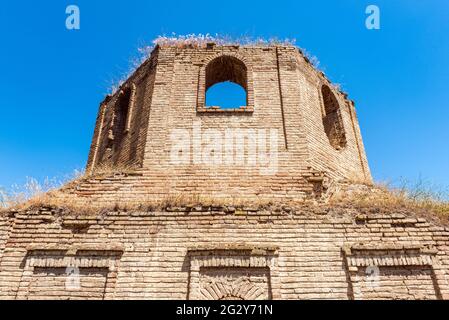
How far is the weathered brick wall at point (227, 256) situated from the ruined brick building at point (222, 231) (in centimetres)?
2

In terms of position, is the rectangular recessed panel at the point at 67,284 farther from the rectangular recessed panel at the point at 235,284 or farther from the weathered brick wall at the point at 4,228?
the rectangular recessed panel at the point at 235,284

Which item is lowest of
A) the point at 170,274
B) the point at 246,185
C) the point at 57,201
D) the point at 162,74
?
the point at 170,274

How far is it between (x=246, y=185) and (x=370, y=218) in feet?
6.98

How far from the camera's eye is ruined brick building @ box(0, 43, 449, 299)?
5320 millimetres

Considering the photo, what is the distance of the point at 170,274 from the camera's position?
17.6 ft

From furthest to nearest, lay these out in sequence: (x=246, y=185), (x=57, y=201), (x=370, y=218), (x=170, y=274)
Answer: (x=246, y=185) → (x=57, y=201) → (x=370, y=218) → (x=170, y=274)

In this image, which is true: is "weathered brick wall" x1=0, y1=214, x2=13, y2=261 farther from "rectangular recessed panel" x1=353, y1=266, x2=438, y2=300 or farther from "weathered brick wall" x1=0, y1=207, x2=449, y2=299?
"rectangular recessed panel" x1=353, y1=266, x2=438, y2=300

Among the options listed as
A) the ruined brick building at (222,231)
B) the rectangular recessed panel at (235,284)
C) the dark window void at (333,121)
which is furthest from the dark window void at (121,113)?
the dark window void at (333,121)

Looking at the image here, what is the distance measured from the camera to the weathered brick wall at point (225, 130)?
268 inches

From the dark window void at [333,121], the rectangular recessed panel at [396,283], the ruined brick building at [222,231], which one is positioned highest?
the dark window void at [333,121]

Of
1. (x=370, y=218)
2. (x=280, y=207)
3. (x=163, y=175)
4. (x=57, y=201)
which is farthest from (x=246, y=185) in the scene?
(x=57, y=201)

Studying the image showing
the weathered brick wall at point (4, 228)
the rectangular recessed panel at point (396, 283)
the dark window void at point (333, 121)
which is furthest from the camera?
the dark window void at point (333, 121)

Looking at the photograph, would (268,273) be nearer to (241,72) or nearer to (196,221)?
(196,221)

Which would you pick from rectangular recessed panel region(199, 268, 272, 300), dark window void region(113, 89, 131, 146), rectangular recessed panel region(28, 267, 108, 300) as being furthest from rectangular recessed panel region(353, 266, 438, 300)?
dark window void region(113, 89, 131, 146)
